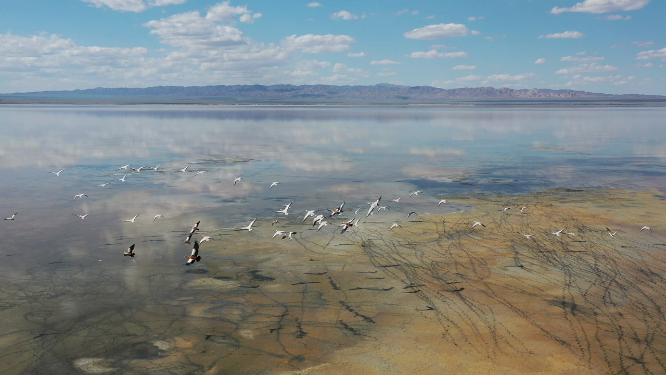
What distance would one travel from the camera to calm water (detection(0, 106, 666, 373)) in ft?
47.5

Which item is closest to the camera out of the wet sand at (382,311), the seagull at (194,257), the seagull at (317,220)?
the wet sand at (382,311)

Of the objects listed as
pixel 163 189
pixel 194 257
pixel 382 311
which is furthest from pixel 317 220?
pixel 163 189

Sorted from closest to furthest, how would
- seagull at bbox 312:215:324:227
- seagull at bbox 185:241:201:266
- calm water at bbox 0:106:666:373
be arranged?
calm water at bbox 0:106:666:373
seagull at bbox 185:241:201:266
seagull at bbox 312:215:324:227

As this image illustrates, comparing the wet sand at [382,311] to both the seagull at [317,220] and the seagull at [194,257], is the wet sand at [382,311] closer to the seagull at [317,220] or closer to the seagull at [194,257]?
the seagull at [194,257]

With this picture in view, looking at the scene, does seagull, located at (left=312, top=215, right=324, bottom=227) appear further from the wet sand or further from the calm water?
the calm water

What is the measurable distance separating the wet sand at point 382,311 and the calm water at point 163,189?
0.17 metres

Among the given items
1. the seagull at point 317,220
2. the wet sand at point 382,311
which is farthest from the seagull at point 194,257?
the seagull at point 317,220

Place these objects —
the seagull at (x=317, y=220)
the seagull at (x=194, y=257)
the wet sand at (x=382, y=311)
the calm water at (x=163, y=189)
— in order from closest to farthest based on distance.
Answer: the wet sand at (x=382, y=311)
the calm water at (x=163, y=189)
the seagull at (x=194, y=257)
the seagull at (x=317, y=220)

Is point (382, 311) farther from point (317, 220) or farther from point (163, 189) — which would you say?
point (163, 189)

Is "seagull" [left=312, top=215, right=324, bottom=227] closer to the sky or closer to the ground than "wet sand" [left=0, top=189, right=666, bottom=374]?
closer to the sky

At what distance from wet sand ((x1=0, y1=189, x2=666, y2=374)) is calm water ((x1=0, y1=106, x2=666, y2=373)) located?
174 millimetres

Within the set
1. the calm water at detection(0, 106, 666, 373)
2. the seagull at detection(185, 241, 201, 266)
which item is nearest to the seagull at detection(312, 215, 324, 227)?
the calm water at detection(0, 106, 666, 373)

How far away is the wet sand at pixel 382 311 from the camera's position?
1195cm

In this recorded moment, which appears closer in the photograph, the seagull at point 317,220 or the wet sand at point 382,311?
the wet sand at point 382,311
